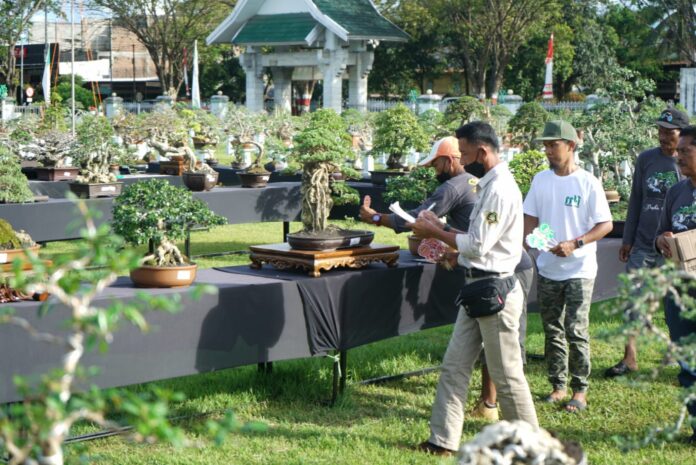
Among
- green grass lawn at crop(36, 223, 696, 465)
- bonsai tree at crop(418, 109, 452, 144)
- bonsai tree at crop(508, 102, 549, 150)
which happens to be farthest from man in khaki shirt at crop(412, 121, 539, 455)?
bonsai tree at crop(508, 102, 549, 150)

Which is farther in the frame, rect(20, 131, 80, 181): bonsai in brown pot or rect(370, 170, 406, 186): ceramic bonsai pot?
rect(370, 170, 406, 186): ceramic bonsai pot

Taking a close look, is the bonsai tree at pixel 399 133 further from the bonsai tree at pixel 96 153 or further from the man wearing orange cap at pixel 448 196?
the man wearing orange cap at pixel 448 196

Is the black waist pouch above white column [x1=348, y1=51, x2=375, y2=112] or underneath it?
underneath

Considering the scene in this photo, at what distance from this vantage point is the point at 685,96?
26.8 metres

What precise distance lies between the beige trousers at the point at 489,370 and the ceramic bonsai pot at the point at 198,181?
17.6 ft

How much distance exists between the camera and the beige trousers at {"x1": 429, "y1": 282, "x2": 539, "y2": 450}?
169 inches

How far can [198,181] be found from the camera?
9438 mm

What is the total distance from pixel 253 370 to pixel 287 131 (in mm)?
16019

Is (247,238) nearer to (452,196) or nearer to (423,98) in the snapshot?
(452,196)

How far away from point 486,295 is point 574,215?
1126 mm

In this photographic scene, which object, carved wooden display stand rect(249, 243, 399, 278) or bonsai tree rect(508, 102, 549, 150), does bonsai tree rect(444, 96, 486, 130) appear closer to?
bonsai tree rect(508, 102, 549, 150)

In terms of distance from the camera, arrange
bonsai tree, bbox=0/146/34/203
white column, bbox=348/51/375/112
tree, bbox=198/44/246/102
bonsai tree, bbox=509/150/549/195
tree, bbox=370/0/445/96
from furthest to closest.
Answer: tree, bbox=198/44/246/102, tree, bbox=370/0/445/96, white column, bbox=348/51/375/112, bonsai tree, bbox=0/146/34/203, bonsai tree, bbox=509/150/549/195

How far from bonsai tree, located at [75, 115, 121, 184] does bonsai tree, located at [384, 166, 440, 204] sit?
11.6 ft

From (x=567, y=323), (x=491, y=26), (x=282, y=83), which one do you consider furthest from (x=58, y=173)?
(x=491, y=26)
